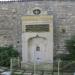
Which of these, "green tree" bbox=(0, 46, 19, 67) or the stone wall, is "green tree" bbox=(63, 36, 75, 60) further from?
"green tree" bbox=(0, 46, 19, 67)

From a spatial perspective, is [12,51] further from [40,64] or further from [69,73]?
[69,73]

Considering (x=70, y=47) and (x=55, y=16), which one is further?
(x=55, y=16)

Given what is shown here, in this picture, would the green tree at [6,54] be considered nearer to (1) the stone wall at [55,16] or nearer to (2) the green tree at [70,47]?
(1) the stone wall at [55,16]

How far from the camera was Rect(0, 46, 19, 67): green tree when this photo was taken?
17938mm

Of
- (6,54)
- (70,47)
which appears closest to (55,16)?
(70,47)

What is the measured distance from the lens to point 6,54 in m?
18.1

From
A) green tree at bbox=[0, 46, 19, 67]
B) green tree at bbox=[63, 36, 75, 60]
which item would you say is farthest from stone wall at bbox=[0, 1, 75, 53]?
green tree at bbox=[63, 36, 75, 60]

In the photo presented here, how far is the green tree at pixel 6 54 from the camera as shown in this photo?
17.9m

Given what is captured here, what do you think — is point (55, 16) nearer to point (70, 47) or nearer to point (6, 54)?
point (70, 47)

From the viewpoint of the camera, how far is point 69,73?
1589 cm

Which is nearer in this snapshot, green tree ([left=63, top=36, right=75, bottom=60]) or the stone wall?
green tree ([left=63, top=36, right=75, bottom=60])

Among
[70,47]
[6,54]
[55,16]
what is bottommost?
[6,54]

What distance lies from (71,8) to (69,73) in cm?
424

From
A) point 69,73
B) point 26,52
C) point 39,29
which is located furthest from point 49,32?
point 69,73
